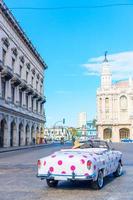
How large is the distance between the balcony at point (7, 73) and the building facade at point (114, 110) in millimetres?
78102

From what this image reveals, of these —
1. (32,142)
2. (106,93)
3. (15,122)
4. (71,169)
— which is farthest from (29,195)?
(106,93)

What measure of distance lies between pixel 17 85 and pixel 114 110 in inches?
2940

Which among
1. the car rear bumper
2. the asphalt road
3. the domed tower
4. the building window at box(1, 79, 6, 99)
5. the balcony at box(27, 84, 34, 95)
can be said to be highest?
the domed tower

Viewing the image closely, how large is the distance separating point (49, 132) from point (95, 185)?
189 m

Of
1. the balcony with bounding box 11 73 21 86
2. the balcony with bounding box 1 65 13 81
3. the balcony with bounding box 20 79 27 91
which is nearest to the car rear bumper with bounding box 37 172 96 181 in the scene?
the balcony with bounding box 1 65 13 81

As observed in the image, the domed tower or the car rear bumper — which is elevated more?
the domed tower

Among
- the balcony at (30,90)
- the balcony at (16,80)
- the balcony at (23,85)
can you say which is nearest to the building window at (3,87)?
the balcony at (16,80)

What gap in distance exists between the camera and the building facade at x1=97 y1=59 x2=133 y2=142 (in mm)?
119500

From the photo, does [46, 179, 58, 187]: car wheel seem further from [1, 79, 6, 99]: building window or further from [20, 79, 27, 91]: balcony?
[20, 79, 27, 91]: balcony

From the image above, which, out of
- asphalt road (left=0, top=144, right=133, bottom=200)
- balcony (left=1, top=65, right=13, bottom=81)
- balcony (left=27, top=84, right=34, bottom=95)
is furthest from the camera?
balcony (left=27, top=84, right=34, bottom=95)

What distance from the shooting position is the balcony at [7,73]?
42.3 m

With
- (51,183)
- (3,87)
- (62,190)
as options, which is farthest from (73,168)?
(3,87)

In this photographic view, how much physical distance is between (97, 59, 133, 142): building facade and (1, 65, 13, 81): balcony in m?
78.1

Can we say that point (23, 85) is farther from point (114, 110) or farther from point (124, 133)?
point (124, 133)
